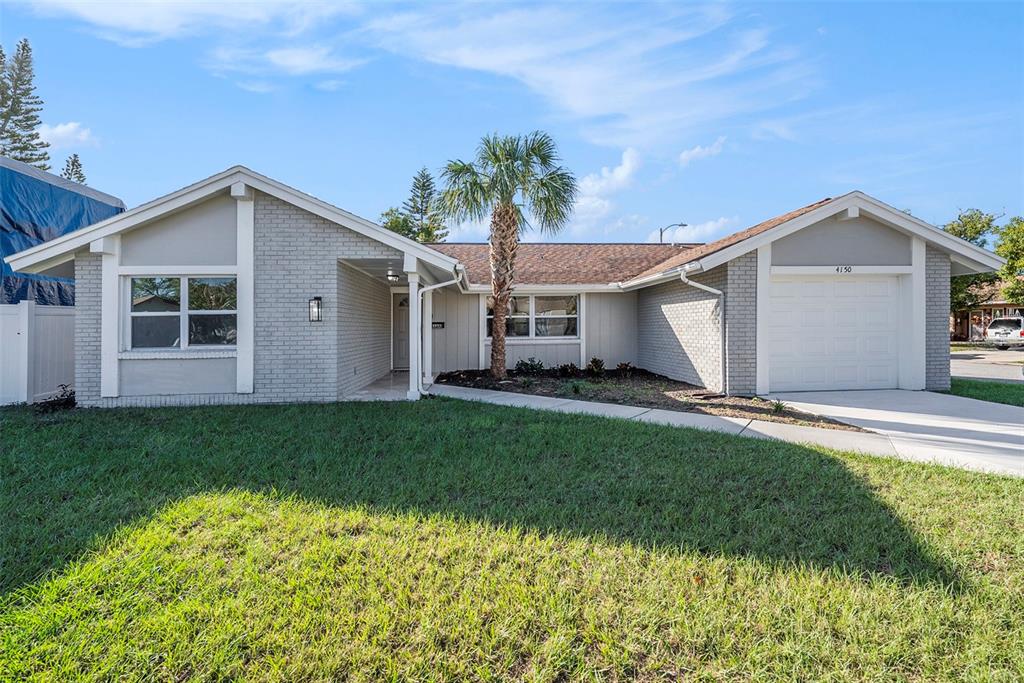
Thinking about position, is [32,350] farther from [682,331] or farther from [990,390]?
[990,390]

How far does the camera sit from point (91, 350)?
9.00 meters

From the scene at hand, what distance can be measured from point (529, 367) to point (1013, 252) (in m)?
24.0

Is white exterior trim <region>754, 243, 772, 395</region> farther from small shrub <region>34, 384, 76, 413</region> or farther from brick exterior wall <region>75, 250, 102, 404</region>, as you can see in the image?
small shrub <region>34, 384, 76, 413</region>

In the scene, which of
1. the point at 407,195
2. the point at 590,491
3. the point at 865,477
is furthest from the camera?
the point at 407,195

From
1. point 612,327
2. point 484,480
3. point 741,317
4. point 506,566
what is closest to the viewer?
point 506,566

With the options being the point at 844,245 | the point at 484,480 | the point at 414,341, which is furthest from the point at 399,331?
the point at 844,245

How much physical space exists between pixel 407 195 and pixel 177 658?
45065 mm


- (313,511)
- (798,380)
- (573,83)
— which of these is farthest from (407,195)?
(313,511)

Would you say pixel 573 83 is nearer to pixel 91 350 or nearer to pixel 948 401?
pixel 948 401

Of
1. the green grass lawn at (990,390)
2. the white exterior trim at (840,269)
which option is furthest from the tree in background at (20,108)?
the green grass lawn at (990,390)

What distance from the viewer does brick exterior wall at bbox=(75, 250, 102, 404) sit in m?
8.95

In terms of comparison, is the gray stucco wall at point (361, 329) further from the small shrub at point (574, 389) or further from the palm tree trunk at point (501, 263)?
→ the small shrub at point (574, 389)

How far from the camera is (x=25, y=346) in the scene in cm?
918

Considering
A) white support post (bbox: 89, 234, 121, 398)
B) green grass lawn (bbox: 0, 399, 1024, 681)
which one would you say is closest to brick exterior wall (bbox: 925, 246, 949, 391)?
green grass lawn (bbox: 0, 399, 1024, 681)
